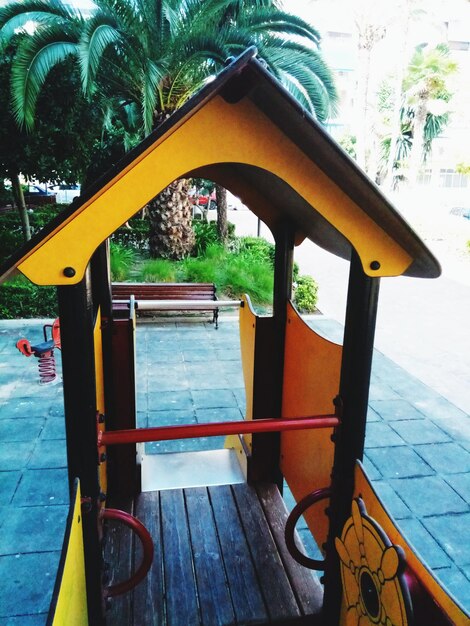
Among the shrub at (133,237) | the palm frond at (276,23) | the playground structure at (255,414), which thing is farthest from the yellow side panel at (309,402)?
the shrub at (133,237)

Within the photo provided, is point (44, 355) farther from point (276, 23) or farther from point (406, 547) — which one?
point (276, 23)

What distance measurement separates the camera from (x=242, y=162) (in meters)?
1.71

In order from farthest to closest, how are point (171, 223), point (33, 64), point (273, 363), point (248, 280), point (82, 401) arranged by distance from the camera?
point (171, 223), point (248, 280), point (33, 64), point (273, 363), point (82, 401)

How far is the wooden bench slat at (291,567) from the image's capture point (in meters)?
2.46

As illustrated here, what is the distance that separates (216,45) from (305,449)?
8.35 meters

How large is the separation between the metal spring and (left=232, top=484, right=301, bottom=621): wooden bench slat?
3354mm

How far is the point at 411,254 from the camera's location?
1858 mm

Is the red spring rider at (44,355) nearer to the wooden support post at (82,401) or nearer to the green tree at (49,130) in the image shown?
the wooden support post at (82,401)

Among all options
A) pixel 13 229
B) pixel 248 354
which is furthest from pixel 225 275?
pixel 248 354

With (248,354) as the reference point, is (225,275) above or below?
below

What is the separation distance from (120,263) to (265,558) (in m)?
8.24

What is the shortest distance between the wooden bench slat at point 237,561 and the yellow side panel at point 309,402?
382mm

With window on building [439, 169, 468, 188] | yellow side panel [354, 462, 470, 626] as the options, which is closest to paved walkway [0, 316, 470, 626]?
yellow side panel [354, 462, 470, 626]

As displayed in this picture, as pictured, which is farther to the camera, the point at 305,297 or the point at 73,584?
the point at 305,297
